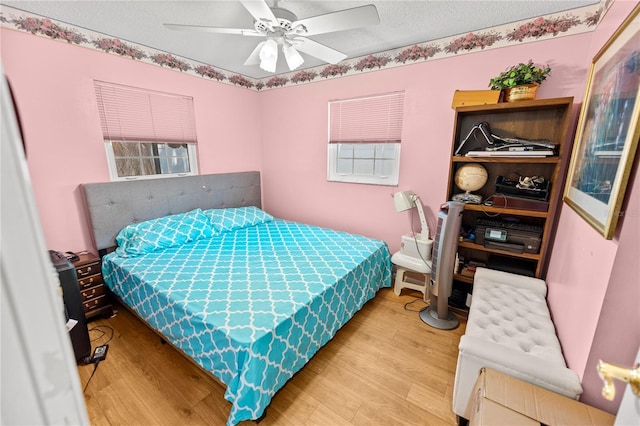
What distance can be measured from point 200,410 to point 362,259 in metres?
1.50

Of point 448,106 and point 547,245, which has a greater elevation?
point 448,106

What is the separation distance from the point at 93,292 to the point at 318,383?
200 centimetres

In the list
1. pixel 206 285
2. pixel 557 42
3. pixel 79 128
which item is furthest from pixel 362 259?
pixel 79 128

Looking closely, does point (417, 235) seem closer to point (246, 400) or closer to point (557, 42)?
point (557, 42)

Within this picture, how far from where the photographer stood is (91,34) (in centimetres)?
223

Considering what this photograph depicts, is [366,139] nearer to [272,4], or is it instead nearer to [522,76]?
[522,76]

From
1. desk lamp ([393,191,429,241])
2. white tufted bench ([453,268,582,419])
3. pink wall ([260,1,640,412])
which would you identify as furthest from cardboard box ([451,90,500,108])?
white tufted bench ([453,268,582,419])

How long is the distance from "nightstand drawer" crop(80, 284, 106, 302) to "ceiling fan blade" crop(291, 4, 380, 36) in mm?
2533

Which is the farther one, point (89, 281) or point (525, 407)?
point (89, 281)

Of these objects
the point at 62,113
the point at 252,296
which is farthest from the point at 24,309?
the point at 62,113

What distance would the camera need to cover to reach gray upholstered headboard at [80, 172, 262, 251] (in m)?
2.38

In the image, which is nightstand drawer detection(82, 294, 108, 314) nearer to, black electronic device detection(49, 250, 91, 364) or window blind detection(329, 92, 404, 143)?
black electronic device detection(49, 250, 91, 364)

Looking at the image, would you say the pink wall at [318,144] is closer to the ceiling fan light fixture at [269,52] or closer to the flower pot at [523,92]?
the flower pot at [523,92]

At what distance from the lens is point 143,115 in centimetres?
265
